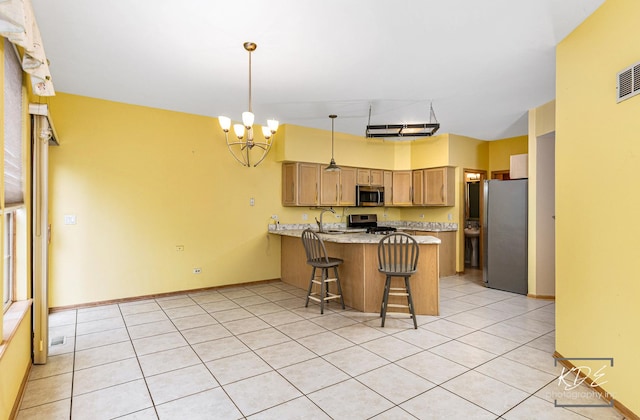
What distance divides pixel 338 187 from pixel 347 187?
0.76 feet

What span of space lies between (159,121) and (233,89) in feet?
4.77

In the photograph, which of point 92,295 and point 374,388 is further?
point 92,295

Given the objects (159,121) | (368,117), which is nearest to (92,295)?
(159,121)

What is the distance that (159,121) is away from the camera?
4.79 m

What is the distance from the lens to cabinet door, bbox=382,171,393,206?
6.99m

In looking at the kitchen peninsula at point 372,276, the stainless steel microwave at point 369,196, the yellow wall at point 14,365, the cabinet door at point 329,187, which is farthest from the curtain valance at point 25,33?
the stainless steel microwave at point 369,196

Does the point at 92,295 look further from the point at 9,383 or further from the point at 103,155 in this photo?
the point at 9,383

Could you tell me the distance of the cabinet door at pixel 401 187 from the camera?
23.2ft

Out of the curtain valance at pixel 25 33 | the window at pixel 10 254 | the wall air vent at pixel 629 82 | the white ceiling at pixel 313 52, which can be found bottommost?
the window at pixel 10 254

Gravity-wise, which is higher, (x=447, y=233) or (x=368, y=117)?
(x=368, y=117)

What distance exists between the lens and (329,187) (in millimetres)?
6176

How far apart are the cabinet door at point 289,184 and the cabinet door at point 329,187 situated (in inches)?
20.9

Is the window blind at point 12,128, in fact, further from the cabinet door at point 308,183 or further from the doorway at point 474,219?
the doorway at point 474,219

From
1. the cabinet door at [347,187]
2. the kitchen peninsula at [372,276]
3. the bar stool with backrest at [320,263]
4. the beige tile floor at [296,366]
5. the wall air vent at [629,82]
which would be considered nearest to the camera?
the wall air vent at [629,82]
